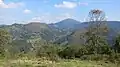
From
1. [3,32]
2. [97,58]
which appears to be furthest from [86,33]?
[3,32]

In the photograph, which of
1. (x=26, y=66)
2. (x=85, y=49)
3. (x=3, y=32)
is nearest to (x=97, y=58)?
(x=85, y=49)

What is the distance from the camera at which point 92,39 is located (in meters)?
57.8

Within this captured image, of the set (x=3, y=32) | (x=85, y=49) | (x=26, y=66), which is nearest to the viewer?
(x=26, y=66)

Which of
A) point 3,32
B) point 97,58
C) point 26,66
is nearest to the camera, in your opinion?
point 26,66

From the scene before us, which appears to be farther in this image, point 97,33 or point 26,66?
point 97,33

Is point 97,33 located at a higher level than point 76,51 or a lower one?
higher

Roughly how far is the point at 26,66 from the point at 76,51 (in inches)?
1368

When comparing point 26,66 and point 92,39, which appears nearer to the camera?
point 26,66

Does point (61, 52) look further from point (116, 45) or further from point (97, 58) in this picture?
point (97, 58)

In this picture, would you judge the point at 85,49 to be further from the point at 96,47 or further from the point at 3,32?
the point at 3,32

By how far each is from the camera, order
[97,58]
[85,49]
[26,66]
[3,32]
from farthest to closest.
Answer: [3,32] < [85,49] < [97,58] < [26,66]

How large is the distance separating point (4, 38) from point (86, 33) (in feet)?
72.5

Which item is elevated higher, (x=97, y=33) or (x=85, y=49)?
(x=97, y=33)

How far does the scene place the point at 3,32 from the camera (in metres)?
64.9
